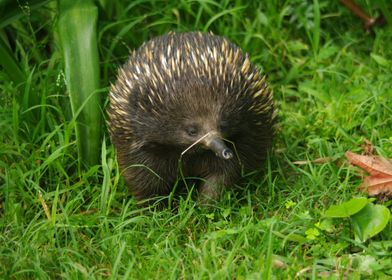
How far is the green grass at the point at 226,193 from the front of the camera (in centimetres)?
259

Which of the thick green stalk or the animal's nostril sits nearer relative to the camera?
the animal's nostril

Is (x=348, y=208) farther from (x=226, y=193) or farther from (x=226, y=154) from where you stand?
(x=226, y=193)

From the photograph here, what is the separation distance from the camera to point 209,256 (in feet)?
8.36

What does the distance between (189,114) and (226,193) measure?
1.49 feet

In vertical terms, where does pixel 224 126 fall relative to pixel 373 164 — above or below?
above

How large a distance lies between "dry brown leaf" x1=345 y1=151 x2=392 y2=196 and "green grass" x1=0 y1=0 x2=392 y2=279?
62 mm

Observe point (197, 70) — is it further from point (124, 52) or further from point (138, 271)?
point (124, 52)

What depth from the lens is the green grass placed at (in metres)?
2.59

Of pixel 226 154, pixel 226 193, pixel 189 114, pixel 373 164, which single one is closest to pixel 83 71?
pixel 189 114

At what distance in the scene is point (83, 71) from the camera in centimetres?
318

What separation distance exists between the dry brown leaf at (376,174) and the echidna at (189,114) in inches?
14.9

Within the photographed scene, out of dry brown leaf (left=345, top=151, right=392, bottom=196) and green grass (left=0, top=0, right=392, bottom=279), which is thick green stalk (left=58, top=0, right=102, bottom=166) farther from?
dry brown leaf (left=345, top=151, right=392, bottom=196)

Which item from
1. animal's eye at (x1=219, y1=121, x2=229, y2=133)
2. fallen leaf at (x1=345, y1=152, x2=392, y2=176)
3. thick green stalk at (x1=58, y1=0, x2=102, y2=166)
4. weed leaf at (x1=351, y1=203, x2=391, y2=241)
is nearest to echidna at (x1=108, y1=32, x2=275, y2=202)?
animal's eye at (x1=219, y1=121, x2=229, y2=133)

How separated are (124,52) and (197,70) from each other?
3.41ft
